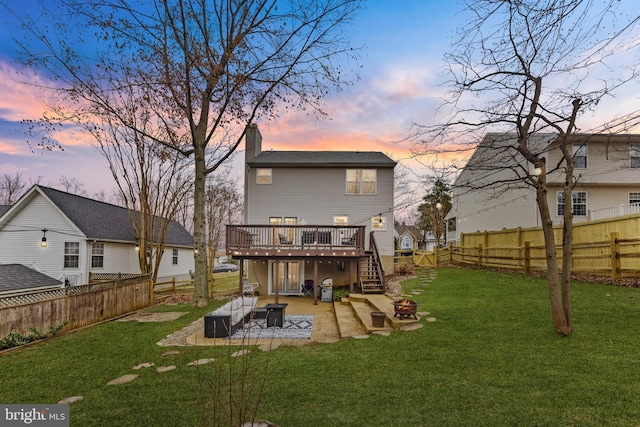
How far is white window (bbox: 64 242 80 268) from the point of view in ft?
53.4

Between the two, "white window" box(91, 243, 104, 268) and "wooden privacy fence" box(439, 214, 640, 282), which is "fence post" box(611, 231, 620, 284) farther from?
"white window" box(91, 243, 104, 268)

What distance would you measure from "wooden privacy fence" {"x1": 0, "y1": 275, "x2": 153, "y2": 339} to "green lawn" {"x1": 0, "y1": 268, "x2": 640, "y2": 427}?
30.8 inches

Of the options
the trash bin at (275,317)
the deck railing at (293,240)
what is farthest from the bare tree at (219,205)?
the trash bin at (275,317)

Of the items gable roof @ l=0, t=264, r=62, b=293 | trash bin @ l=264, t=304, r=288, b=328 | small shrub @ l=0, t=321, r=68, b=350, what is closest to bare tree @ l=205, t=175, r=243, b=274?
gable roof @ l=0, t=264, r=62, b=293

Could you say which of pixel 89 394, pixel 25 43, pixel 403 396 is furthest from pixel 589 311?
pixel 25 43

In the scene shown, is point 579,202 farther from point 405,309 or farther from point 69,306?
point 69,306

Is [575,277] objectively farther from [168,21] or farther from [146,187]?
[146,187]

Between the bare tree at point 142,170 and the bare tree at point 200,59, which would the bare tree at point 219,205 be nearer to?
the bare tree at point 142,170

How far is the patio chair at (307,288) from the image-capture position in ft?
49.7

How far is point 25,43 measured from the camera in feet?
35.0

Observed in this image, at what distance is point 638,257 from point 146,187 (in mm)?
18942

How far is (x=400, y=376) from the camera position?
457 cm

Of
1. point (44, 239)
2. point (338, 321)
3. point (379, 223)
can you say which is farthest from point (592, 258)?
point (44, 239)

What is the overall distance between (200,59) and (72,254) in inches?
460
